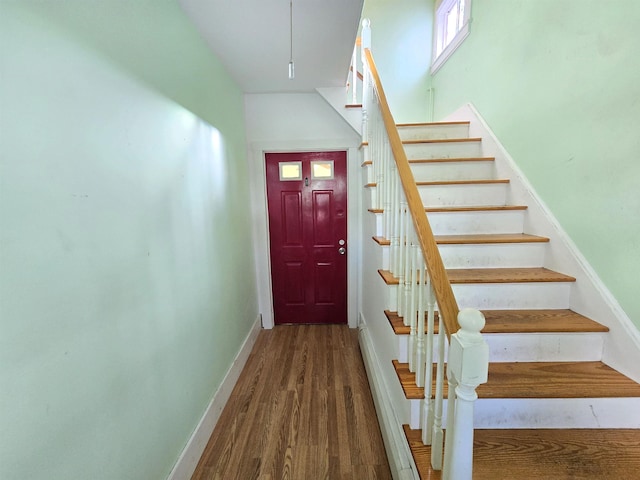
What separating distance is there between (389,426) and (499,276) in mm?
1031

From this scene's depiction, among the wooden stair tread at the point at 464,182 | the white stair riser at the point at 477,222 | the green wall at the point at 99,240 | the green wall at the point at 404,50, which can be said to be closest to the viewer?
the green wall at the point at 99,240

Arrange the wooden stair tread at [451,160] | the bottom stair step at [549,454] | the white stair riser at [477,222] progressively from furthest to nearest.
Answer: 1. the wooden stair tread at [451,160]
2. the white stair riser at [477,222]
3. the bottom stair step at [549,454]

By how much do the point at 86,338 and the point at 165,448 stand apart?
0.75 meters

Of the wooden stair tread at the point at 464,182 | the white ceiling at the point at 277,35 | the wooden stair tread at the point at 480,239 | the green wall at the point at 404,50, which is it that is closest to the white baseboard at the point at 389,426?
the wooden stair tread at the point at 480,239

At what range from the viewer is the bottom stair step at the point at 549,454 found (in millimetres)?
980

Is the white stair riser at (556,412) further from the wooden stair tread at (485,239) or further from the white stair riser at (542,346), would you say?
the wooden stair tread at (485,239)

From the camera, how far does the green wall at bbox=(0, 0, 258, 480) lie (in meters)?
0.67

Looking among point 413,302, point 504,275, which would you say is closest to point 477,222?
point 504,275

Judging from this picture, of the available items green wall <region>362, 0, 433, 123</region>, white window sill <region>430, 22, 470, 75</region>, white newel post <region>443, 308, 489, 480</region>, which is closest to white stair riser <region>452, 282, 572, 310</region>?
white newel post <region>443, 308, 489, 480</region>

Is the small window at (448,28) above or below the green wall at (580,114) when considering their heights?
above

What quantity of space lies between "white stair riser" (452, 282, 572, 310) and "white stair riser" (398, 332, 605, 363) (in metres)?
0.22

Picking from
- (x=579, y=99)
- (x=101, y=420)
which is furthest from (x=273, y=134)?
(x=101, y=420)

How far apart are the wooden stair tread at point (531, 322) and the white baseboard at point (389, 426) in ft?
1.71

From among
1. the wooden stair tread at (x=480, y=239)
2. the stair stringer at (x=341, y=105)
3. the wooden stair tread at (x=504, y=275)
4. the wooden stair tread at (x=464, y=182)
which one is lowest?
the wooden stair tread at (x=504, y=275)
